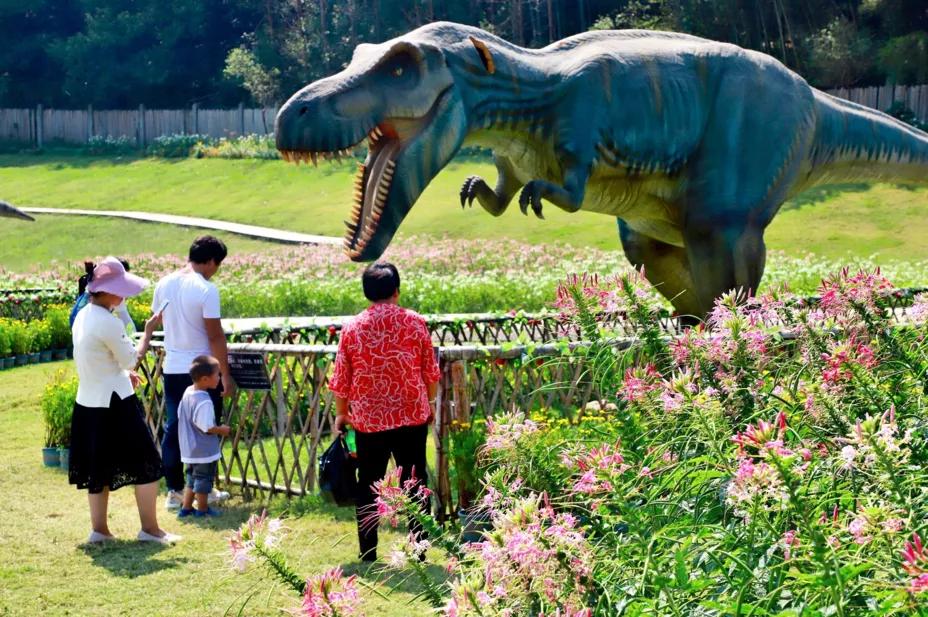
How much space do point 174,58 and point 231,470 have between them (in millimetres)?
41726

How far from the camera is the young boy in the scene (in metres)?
6.83

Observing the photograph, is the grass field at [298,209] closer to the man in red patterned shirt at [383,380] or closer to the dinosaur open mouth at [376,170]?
the man in red patterned shirt at [383,380]

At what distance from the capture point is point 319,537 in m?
6.35

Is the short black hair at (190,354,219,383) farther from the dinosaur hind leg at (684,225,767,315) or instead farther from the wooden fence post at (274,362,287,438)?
the dinosaur hind leg at (684,225,767,315)

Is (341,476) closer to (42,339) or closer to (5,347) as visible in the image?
(5,347)

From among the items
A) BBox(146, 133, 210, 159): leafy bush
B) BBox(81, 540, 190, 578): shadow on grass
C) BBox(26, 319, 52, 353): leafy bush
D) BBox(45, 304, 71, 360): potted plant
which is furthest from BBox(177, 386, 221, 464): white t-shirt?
BBox(146, 133, 210, 159): leafy bush

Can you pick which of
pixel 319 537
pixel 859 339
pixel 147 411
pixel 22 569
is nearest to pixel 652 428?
pixel 859 339

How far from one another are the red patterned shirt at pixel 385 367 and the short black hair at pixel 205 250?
1.49m

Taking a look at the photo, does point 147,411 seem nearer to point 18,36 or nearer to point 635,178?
point 635,178

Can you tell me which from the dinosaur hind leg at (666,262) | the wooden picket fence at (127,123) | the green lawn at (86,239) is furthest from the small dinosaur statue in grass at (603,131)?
the wooden picket fence at (127,123)

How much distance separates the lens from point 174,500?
729 centimetres

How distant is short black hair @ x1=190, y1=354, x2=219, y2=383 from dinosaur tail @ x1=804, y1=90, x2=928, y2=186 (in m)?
3.48

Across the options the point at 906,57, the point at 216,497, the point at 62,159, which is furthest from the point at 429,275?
the point at 62,159

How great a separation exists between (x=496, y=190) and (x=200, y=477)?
7.65 ft
